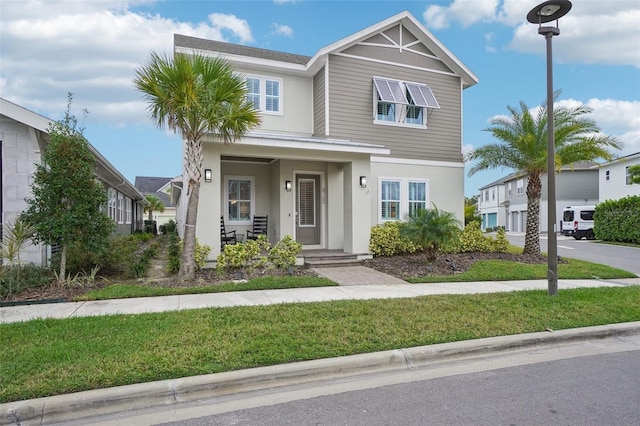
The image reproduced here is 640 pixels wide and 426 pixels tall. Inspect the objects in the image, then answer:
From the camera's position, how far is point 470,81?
51.8ft

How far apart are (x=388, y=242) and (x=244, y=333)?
8.29m

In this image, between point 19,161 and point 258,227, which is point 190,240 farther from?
point 258,227

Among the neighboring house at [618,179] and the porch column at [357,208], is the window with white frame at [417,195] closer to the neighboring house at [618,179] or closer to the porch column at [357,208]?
the porch column at [357,208]

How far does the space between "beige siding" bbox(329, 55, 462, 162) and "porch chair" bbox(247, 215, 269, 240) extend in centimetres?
375

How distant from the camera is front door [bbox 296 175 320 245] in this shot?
1355 centimetres

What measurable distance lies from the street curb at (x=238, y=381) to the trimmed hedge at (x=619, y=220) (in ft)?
68.2

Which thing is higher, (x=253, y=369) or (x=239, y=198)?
(x=239, y=198)

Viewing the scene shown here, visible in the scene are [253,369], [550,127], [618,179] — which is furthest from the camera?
[618,179]

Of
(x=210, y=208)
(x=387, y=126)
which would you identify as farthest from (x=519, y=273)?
(x=210, y=208)

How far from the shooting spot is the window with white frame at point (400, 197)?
14.0 m

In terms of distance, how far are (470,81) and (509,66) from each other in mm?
2708

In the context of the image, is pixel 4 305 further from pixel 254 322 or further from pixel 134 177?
pixel 134 177

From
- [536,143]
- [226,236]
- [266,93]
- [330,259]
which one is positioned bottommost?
[330,259]

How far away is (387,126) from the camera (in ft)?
46.9
